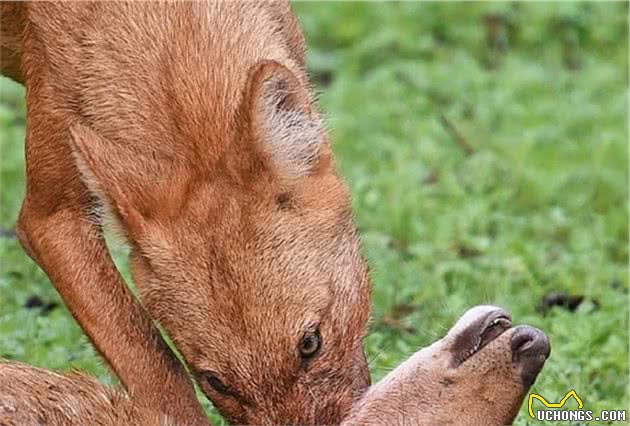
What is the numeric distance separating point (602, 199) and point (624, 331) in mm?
2464

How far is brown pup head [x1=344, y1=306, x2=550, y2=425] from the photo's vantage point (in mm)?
6699

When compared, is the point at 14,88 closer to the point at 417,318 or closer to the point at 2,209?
the point at 2,209

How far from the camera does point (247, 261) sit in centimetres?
702

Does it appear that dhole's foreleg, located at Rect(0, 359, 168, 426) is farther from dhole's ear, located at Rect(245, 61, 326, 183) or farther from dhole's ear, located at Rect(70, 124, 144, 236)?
dhole's ear, located at Rect(245, 61, 326, 183)

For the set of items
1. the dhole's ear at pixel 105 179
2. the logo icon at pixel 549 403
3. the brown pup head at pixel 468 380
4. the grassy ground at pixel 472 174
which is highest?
the dhole's ear at pixel 105 179

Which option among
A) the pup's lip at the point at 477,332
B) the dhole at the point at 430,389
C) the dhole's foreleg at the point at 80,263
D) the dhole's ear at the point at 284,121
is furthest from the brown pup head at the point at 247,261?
the pup's lip at the point at 477,332

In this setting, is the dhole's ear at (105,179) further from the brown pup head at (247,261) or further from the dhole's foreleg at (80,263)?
the dhole's foreleg at (80,263)

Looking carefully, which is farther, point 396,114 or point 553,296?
point 396,114

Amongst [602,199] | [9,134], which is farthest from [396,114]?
[9,134]

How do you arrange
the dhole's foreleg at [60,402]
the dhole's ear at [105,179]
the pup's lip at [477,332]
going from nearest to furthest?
1. the dhole's foreleg at [60,402]
2. the pup's lip at [477,332]
3. the dhole's ear at [105,179]

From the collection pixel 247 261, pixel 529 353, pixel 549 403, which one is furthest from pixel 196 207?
pixel 549 403

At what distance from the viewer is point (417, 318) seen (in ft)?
30.1

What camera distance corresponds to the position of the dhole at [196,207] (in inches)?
277

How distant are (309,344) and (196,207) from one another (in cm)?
72
